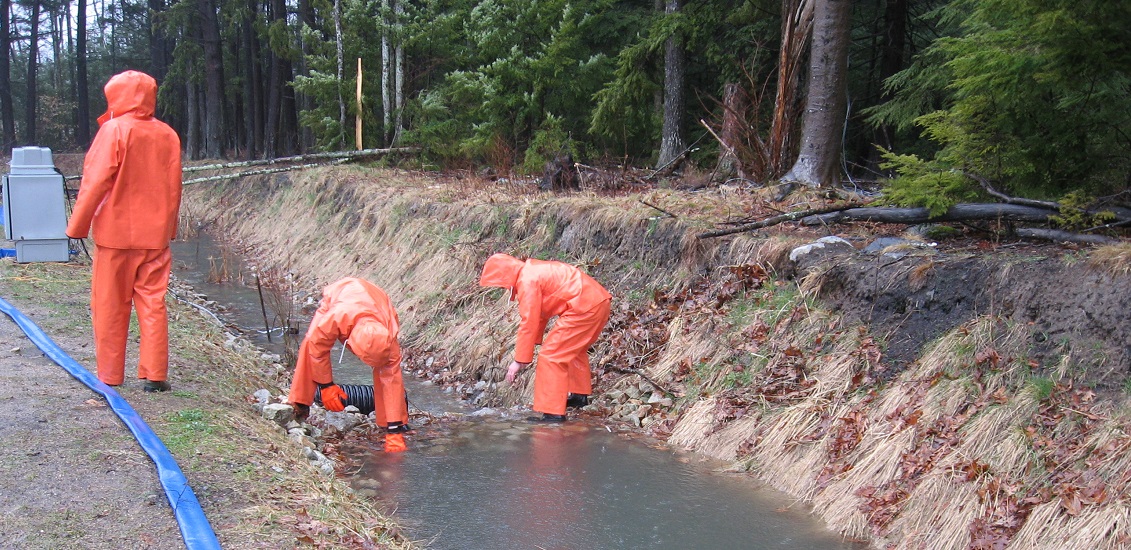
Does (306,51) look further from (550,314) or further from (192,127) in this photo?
(550,314)

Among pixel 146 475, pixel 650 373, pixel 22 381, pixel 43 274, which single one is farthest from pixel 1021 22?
pixel 43 274

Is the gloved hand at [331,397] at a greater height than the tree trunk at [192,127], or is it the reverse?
the tree trunk at [192,127]

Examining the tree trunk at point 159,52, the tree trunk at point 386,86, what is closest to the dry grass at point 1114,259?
the tree trunk at point 386,86

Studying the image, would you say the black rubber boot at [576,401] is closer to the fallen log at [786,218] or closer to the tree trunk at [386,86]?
the fallen log at [786,218]

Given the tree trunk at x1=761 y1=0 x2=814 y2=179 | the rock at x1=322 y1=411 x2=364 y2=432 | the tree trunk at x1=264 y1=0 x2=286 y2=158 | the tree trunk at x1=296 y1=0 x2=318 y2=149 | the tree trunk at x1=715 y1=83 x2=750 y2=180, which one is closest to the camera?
the rock at x1=322 y1=411 x2=364 y2=432

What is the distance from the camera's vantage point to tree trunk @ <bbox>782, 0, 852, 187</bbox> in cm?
977

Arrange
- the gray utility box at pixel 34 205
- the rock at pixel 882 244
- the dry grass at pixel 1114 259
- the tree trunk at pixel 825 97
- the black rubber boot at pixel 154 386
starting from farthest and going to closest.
→ the gray utility box at pixel 34 205
the tree trunk at pixel 825 97
the rock at pixel 882 244
the black rubber boot at pixel 154 386
the dry grass at pixel 1114 259

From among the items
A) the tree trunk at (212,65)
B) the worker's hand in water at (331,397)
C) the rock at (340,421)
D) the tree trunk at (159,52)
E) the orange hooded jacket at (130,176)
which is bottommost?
the rock at (340,421)

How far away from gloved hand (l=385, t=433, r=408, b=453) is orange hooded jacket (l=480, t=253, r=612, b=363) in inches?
50.0

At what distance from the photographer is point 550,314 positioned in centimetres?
737

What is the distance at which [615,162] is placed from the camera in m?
14.2

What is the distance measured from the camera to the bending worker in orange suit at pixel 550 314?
7203 millimetres

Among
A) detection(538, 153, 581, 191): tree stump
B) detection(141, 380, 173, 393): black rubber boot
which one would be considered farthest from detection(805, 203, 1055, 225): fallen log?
detection(141, 380, 173, 393): black rubber boot

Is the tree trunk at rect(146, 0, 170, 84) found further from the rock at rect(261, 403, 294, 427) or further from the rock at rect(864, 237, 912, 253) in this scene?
the rock at rect(864, 237, 912, 253)
